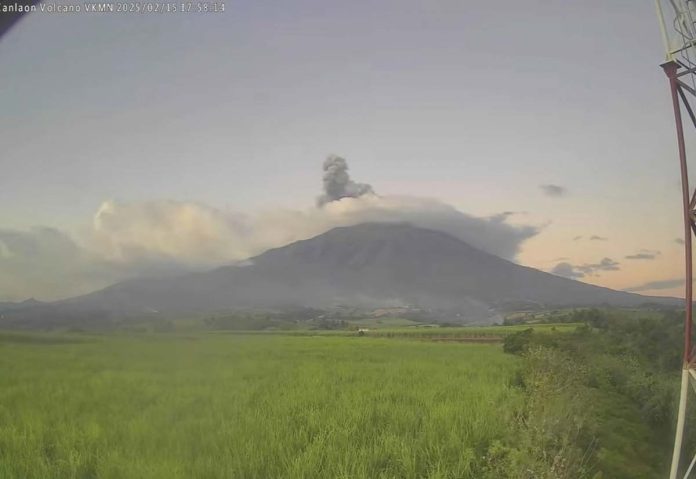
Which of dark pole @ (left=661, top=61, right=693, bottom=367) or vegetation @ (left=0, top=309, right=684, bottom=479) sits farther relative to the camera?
dark pole @ (left=661, top=61, right=693, bottom=367)

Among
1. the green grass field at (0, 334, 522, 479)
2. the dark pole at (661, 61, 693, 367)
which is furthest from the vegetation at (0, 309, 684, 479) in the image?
the dark pole at (661, 61, 693, 367)

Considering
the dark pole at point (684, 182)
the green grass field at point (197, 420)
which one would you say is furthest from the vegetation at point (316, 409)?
the dark pole at point (684, 182)

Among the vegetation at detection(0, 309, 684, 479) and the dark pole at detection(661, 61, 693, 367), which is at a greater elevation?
the dark pole at detection(661, 61, 693, 367)

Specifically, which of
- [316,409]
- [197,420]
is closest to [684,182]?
[316,409]

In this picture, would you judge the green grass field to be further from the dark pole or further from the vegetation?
the dark pole

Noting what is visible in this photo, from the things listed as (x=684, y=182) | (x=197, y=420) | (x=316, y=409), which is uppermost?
(x=684, y=182)

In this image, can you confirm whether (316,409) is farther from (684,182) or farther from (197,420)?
(684,182)

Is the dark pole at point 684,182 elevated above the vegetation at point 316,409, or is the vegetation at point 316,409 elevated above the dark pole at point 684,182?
the dark pole at point 684,182

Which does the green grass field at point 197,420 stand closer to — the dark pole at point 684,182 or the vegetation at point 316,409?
the vegetation at point 316,409

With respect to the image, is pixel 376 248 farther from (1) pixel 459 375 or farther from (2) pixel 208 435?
(2) pixel 208 435
